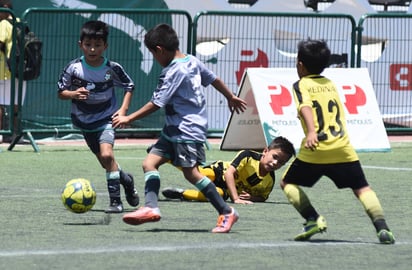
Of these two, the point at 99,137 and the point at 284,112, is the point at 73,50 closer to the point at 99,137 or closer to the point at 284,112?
the point at 284,112

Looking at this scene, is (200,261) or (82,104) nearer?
(200,261)

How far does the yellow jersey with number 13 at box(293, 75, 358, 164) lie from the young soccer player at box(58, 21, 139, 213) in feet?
7.45

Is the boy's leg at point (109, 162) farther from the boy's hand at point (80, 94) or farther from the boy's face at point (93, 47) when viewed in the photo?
the boy's face at point (93, 47)

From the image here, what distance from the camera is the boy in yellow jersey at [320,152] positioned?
8812 mm

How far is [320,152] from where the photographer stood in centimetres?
886

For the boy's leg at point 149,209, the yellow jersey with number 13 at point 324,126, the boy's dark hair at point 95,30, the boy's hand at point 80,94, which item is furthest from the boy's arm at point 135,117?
the boy's dark hair at point 95,30

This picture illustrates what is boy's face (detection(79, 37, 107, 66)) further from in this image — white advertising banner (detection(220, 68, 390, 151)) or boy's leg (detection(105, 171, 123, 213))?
white advertising banner (detection(220, 68, 390, 151))

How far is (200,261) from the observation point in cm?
788

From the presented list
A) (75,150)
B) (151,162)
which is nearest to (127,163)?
(75,150)

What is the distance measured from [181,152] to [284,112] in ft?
23.3

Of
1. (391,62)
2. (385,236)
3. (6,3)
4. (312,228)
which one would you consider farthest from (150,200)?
(391,62)

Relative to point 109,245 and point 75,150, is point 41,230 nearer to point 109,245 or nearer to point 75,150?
point 109,245

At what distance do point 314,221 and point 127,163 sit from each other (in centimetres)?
641

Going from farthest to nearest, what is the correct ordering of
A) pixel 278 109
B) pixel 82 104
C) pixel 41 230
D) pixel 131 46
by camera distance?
pixel 131 46, pixel 278 109, pixel 82 104, pixel 41 230
